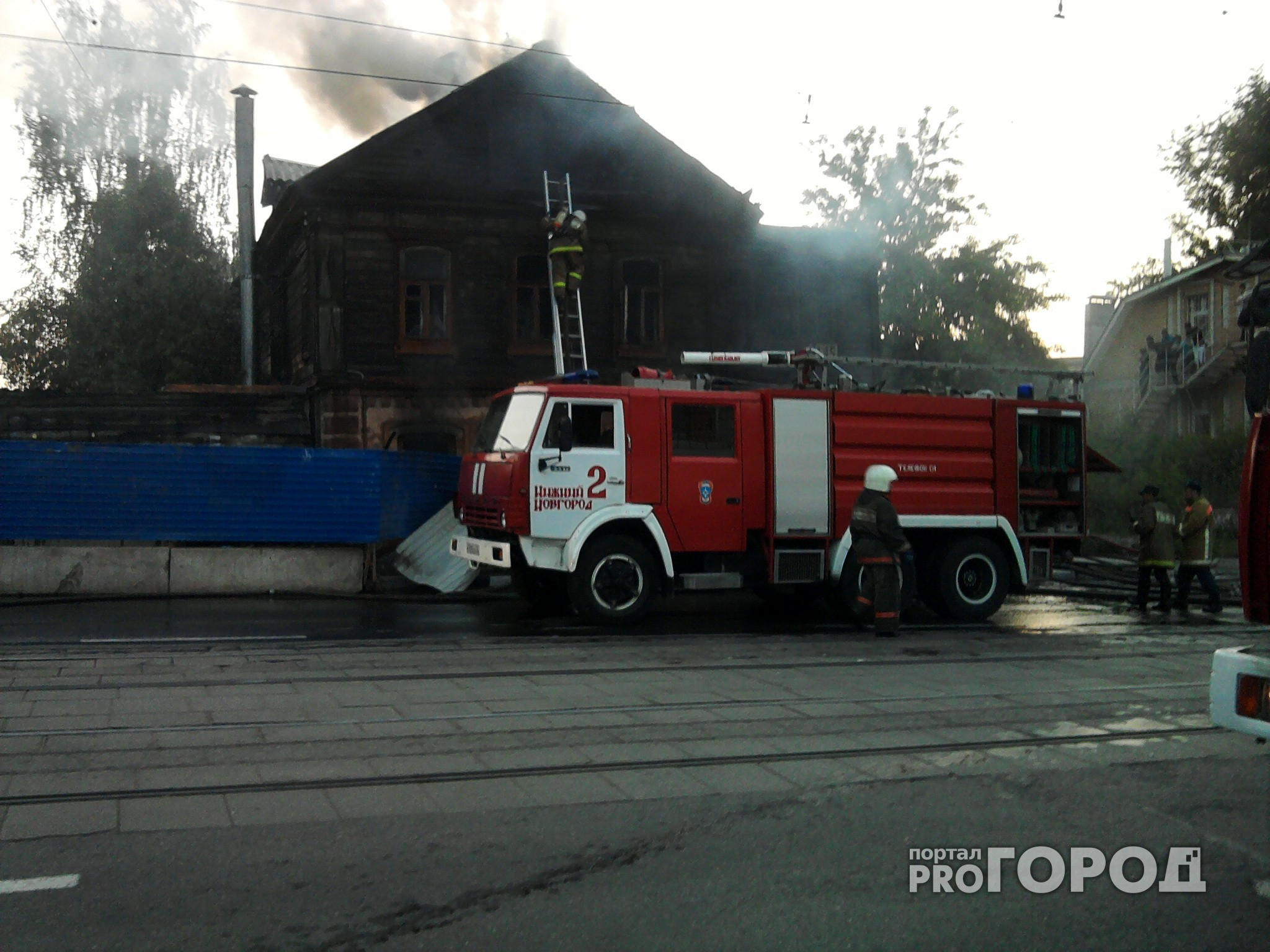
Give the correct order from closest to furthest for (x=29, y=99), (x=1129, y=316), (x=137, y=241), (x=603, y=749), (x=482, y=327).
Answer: (x=603, y=749)
(x=482, y=327)
(x=137, y=241)
(x=29, y=99)
(x=1129, y=316)

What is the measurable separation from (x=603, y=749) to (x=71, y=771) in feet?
8.95

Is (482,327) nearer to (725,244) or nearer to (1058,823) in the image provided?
(725,244)

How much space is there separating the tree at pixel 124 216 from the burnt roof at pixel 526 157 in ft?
27.9

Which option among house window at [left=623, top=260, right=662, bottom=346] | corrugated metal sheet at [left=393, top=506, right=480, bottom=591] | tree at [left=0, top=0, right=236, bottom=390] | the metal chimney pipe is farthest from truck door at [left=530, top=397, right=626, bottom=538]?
tree at [left=0, top=0, right=236, bottom=390]

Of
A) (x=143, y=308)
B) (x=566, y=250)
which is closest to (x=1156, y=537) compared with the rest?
(x=566, y=250)

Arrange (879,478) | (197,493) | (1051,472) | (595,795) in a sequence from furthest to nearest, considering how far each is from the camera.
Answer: (197,493) → (1051,472) → (879,478) → (595,795)

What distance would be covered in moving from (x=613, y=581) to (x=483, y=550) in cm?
160

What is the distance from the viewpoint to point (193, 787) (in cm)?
564

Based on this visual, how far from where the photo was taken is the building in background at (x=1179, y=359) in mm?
34469

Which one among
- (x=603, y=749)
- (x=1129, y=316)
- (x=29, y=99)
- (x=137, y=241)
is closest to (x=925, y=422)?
(x=603, y=749)

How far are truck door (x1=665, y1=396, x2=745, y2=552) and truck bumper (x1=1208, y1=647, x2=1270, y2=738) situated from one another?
808cm

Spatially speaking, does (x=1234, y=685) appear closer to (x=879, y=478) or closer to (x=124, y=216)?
(x=879, y=478)

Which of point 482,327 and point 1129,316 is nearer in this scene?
point 482,327

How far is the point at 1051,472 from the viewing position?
14.3 metres
